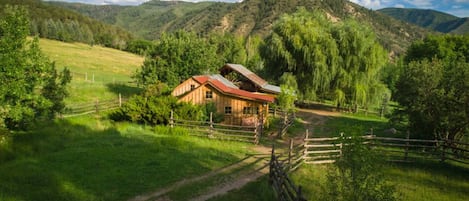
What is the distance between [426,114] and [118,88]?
32058 mm

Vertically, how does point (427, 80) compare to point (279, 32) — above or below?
below

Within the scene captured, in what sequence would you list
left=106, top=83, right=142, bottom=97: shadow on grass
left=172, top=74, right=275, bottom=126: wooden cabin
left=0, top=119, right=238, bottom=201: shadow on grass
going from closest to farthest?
1. left=0, top=119, right=238, bottom=201: shadow on grass
2. left=172, top=74, right=275, bottom=126: wooden cabin
3. left=106, top=83, right=142, bottom=97: shadow on grass

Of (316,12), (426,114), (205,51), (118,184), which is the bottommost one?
(118,184)

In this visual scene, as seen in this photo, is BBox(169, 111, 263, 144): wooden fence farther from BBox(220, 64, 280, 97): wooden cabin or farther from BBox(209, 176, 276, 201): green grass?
BBox(220, 64, 280, 97): wooden cabin

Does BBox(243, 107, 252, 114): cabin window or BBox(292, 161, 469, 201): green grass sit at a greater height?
BBox(243, 107, 252, 114): cabin window

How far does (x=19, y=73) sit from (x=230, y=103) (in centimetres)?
1357

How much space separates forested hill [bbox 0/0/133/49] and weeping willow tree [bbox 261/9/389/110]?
64236 millimetres

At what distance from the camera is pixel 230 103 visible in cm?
2425

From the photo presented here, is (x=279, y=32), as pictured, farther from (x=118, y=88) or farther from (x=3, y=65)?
(x=3, y=65)

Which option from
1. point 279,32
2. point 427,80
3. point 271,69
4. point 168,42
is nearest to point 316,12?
point 279,32

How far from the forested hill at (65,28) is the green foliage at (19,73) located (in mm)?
69246

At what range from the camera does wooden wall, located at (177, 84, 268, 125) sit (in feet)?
78.6

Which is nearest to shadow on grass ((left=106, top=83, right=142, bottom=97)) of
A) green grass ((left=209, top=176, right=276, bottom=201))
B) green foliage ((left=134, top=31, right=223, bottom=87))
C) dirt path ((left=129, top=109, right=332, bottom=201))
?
green foliage ((left=134, top=31, right=223, bottom=87))

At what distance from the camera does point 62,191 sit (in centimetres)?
1056
